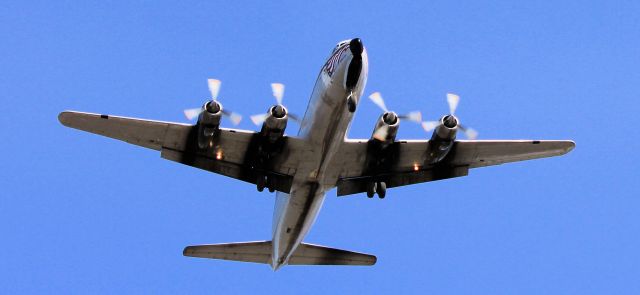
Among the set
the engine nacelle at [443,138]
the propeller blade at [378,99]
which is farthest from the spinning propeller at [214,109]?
the engine nacelle at [443,138]

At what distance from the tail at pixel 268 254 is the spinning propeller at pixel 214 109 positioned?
933 cm

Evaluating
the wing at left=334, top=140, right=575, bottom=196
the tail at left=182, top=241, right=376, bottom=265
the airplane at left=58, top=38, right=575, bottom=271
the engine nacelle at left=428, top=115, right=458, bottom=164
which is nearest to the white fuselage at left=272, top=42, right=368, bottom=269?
the airplane at left=58, top=38, right=575, bottom=271

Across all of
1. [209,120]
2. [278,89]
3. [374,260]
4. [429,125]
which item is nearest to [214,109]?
[209,120]

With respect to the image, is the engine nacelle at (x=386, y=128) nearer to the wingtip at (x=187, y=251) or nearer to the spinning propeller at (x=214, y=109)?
the spinning propeller at (x=214, y=109)

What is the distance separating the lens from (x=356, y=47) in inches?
1347

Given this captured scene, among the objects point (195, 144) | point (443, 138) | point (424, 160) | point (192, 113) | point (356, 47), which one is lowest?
point (195, 144)

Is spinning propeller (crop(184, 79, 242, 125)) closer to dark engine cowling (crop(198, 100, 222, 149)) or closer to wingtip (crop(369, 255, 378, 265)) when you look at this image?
dark engine cowling (crop(198, 100, 222, 149))

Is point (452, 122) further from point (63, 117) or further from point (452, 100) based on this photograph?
point (63, 117)

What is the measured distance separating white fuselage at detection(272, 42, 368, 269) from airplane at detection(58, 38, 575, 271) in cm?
4

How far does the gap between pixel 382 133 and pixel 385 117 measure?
77 cm

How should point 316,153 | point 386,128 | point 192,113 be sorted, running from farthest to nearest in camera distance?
point 386,128
point 316,153
point 192,113

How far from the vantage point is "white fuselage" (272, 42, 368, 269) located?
35.2 m

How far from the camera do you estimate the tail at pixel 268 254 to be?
43.4 m

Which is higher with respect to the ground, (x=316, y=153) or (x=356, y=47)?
(x=356, y=47)
